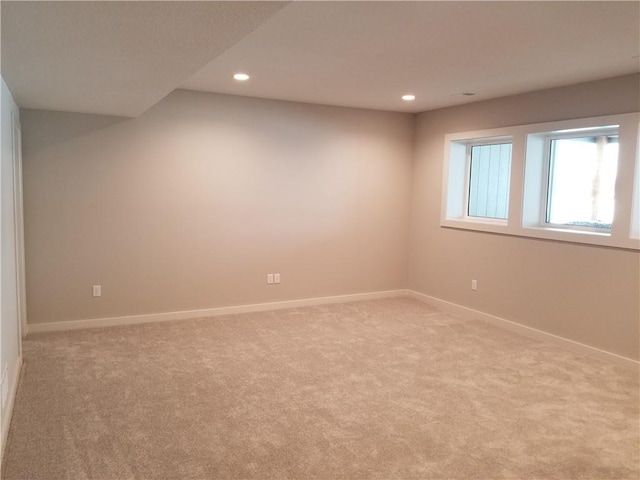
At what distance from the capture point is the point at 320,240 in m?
5.57

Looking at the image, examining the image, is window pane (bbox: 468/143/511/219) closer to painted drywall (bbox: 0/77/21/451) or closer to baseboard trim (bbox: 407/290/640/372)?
baseboard trim (bbox: 407/290/640/372)

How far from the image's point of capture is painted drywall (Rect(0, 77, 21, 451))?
9.01 ft

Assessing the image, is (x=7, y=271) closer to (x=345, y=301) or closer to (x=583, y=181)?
(x=345, y=301)

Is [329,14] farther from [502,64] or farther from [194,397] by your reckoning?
[194,397]

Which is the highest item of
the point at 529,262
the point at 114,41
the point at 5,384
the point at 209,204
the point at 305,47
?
the point at 305,47

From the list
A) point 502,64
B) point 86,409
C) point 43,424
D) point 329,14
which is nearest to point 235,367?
point 86,409

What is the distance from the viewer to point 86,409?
9.57 ft

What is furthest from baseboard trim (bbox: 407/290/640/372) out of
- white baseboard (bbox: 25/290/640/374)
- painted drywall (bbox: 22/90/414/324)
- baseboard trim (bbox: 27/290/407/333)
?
painted drywall (bbox: 22/90/414/324)

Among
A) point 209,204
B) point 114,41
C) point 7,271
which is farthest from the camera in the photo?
point 209,204

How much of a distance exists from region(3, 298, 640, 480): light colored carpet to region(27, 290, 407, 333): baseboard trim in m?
0.17

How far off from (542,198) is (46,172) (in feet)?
15.2

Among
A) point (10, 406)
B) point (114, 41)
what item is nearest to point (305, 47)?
point (114, 41)

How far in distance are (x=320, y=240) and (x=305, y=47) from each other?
2.74 meters

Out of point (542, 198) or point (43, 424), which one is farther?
point (542, 198)
